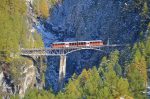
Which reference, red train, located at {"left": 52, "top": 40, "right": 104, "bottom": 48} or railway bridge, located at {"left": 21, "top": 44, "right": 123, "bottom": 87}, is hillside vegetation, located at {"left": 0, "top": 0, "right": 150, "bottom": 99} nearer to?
railway bridge, located at {"left": 21, "top": 44, "right": 123, "bottom": 87}

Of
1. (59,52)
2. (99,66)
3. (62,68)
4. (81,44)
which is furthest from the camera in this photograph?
(59,52)

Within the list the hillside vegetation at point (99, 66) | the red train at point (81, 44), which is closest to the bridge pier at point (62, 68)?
the red train at point (81, 44)

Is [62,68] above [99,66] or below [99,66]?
above

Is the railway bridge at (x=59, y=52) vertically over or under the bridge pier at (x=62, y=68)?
over

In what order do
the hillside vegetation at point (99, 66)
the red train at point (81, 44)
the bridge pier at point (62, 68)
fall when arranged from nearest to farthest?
the hillside vegetation at point (99, 66) < the red train at point (81, 44) < the bridge pier at point (62, 68)

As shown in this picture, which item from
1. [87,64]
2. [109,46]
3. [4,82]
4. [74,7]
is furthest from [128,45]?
[74,7]

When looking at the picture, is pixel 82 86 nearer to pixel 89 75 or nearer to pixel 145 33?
pixel 89 75

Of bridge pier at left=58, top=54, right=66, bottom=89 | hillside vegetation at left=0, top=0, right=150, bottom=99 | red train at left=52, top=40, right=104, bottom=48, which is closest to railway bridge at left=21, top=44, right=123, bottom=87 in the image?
bridge pier at left=58, top=54, right=66, bottom=89

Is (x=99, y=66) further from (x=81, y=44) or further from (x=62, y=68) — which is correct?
(x=62, y=68)

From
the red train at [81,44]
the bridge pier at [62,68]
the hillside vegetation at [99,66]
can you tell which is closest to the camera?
the hillside vegetation at [99,66]

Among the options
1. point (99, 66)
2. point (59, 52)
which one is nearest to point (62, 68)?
point (59, 52)

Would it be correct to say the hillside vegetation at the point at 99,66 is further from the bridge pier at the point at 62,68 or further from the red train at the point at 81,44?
the bridge pier at the point at 62,68
